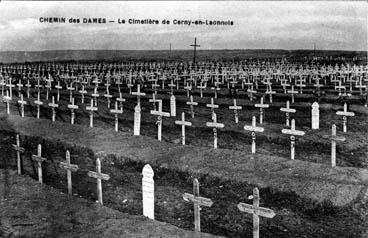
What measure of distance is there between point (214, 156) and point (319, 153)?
347 centimetres

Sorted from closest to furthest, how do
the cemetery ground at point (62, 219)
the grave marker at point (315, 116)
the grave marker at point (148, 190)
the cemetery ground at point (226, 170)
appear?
the cemetery ground at point (62, 219) → the grave marker at point (148, 190) → the cemetery ground at point (226, 170) → the grave marker at point (315, 116)

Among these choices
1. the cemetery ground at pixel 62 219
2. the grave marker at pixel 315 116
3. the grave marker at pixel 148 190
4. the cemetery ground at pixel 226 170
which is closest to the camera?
the cemetery ground at pixel 62 219

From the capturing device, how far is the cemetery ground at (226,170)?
8.40 m

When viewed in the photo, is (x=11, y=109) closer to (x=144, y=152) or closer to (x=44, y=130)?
(x=44, y=130)

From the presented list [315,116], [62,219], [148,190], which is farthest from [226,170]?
[315,116]

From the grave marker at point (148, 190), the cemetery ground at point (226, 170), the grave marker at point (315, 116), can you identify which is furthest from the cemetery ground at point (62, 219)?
the grave marker at point (315, 116)

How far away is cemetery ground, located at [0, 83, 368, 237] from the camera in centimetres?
840

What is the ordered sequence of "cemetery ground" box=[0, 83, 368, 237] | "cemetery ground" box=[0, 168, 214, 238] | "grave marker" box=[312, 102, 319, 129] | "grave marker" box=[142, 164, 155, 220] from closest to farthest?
"cemetery ground" box=[0, 168, 214, 238] < "grave marker" box=[142, 164, 155, 220] < "cemetery ground" box=[0, 83, 368, 237] < "grave marker" box=[312, 102, 319, 129]

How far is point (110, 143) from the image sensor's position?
14.0 meters

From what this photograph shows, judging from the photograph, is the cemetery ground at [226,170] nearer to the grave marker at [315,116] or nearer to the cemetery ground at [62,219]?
the grave marker at [315,116]

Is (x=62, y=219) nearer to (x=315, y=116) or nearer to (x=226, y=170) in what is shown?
(x=226, y=170)

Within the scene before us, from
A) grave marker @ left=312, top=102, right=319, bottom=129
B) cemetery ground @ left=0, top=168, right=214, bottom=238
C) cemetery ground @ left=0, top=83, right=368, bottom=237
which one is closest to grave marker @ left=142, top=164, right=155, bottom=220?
cemetery ground @ left=0, top=168, right=214, bottom=238

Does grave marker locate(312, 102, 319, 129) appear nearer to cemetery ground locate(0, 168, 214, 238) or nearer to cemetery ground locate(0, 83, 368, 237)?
cemetery ground locate(0, 83, 368, 237)

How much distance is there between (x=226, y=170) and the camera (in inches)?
433
